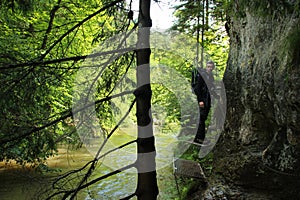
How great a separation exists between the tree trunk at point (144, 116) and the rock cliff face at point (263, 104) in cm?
87

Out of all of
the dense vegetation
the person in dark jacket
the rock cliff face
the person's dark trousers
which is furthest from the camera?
the person's dark trousers

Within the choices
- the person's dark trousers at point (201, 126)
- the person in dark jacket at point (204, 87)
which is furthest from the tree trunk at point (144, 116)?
the person's dark trousers at point (201, 126)

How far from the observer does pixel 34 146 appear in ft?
9.70

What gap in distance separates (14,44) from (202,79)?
13.0ft

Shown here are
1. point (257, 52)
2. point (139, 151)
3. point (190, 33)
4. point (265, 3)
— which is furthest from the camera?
point (190, 33)

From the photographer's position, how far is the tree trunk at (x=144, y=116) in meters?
2.64

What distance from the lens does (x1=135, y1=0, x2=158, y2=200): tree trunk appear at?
8.67ft

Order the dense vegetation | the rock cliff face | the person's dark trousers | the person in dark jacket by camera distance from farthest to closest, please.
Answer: the person's dark trousers, the person in dark jacket, the dense vegetation, the rock cliff face

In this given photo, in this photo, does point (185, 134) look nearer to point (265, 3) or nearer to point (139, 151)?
point (139, 151)

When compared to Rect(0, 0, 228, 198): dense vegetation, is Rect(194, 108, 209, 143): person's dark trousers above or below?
below

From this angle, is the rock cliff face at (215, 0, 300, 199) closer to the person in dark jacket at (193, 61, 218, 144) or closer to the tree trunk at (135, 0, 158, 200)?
the person in dark jacket at (193, 61, 218, 144)

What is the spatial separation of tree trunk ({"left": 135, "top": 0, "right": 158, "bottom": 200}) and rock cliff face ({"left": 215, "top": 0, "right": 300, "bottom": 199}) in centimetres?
87

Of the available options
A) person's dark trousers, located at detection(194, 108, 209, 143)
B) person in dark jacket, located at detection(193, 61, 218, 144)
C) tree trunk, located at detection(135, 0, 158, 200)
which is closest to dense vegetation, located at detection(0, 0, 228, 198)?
tree trunk, located at detection(135, 0, 158, 200)

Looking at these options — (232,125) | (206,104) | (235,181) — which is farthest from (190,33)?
(235,181)
